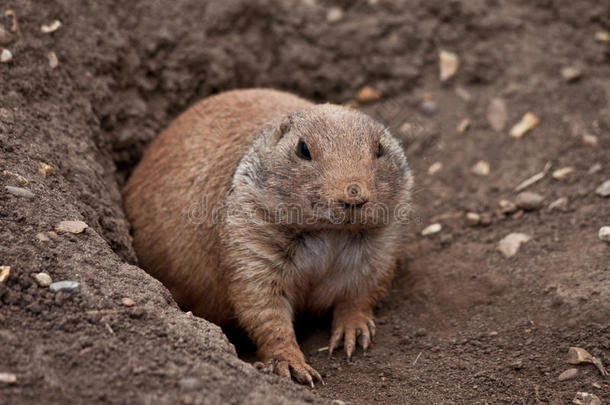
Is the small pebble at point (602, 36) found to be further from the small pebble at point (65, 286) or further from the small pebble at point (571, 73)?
the small pebble at point (65, 286)

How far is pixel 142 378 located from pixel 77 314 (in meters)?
0.65

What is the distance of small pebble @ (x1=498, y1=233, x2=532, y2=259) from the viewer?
19.2 feet

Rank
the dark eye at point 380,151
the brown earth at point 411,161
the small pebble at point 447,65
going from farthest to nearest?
the small pebble at point 447,65 < the dark eye at point 380,151 < the brown earth at point 411,161

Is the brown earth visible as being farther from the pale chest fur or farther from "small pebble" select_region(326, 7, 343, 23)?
the pale chest fur

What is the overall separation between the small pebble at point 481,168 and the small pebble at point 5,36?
14.5 feet

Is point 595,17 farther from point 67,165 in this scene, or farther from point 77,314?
point 77,314

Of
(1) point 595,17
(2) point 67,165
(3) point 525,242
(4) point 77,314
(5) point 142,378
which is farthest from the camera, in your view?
(1) point 595,17

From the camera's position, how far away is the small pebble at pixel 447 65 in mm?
7805

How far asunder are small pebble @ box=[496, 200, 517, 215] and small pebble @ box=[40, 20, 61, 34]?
427cm

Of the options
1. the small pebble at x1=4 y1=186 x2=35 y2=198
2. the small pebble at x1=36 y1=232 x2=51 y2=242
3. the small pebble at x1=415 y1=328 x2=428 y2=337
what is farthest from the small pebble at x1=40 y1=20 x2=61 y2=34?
the small pebble at x1=415 y1=328 x2=428 y2=337

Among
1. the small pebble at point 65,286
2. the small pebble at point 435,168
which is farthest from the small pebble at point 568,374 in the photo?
the small pebble at point 65,286

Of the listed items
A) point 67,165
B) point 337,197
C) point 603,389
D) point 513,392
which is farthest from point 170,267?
point 603,389

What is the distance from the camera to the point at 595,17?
751cm

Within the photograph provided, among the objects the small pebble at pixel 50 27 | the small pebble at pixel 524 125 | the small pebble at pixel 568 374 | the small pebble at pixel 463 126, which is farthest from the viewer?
the small pebble at pixel 463 126
